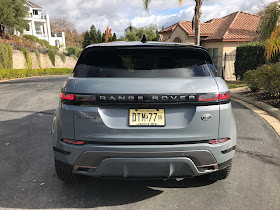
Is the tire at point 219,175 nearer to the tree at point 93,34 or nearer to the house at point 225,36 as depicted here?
the house at point 225,36

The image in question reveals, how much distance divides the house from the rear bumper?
693 inches

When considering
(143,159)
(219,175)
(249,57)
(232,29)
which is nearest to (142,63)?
(143,159)

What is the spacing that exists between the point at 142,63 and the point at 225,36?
70.3 feet

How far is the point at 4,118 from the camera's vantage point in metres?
7.11

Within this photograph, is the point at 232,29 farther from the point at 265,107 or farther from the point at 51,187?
the point at 51,187

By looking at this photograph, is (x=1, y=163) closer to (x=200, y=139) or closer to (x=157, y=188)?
(x=157, y=188)

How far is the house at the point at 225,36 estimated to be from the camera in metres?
21.5

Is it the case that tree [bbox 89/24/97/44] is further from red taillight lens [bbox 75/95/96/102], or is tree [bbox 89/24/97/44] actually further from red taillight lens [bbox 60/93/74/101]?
red taillight lens [bbox 75/95/96/102]

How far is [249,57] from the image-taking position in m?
16.4

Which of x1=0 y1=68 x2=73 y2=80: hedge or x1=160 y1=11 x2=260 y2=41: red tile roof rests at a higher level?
x1=160 y1=11 x2=260 y2=41: red tile roof

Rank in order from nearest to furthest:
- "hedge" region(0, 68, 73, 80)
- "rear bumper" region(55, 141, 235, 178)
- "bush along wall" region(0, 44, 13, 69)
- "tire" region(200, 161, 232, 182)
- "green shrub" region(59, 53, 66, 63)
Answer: "rear bumper" region(55, 141, 235, 178) → "tire" region(200, 161, 232, 182) → "hedge" region(0, 68, 73, 80) → "bush along wall" region(0, 44, 13, 69) → "green shrub" region(59, 53, 66, 63)

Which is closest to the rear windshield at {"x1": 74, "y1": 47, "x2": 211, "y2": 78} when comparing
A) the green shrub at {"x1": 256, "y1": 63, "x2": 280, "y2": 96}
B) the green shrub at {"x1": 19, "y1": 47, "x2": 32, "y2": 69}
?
the green shrub at {"x1": 256, "y1": 63, "x2": 280, "y2": 96}

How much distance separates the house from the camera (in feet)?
70.6

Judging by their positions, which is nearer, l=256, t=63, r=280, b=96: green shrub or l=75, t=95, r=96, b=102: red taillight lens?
l=75, t=95, r=96, b=102: red taillight lens
